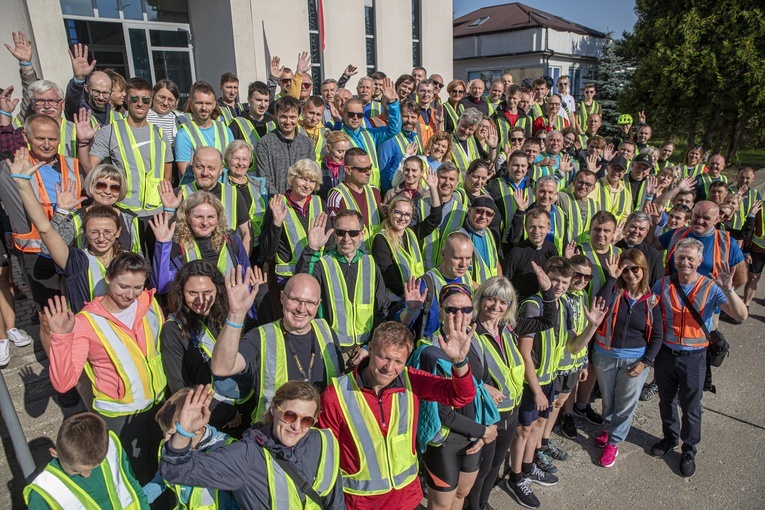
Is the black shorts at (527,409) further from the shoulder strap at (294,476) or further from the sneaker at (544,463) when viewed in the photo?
the shoulder strap at (294,476)

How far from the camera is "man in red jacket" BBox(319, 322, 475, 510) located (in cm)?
297

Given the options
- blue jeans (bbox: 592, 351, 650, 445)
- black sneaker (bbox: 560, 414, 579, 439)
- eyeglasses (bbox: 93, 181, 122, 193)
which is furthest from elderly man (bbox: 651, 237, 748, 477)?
eyeglasses (bbox: 93, 181, 122, 193)

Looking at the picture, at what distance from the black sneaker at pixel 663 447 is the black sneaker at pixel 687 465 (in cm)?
17

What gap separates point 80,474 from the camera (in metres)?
2.54

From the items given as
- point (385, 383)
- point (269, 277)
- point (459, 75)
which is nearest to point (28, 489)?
point (385, 383)

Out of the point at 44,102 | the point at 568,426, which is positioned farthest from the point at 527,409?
the point at 44,102

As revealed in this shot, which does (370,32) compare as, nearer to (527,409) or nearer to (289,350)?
(527,409)

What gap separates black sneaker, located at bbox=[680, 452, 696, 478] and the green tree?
14118mm

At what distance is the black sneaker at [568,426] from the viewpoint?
16.6ft

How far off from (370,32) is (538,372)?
1324 centimetres

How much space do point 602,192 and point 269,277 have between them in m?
4.33

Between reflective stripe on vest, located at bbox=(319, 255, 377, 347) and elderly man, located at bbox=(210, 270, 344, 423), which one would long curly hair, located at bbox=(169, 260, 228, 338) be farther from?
reflective stripe on vest, located at bbox=(319, 255, 377, 347)

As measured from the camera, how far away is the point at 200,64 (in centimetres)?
1220

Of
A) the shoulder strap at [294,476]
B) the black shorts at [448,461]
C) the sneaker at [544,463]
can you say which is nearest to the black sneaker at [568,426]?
the sneaker at [544,463]
